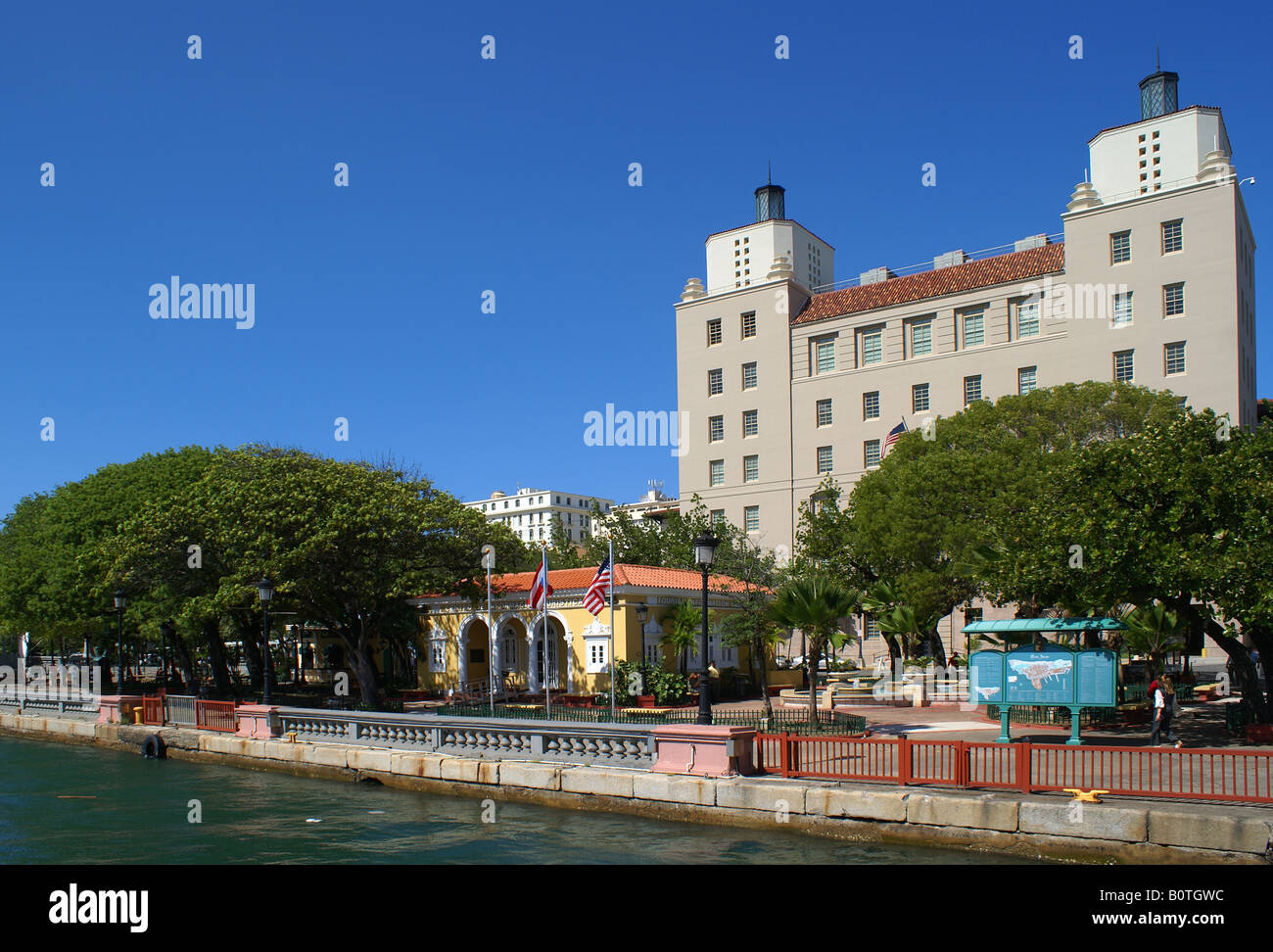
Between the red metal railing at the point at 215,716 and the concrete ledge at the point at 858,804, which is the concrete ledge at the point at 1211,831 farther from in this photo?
the red metal railing at the point at 215,716

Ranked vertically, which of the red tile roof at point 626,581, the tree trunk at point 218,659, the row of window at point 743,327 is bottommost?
the tree trunk at point 218,659

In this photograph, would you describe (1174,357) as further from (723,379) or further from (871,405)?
(723,379)

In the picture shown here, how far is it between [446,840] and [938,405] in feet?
150

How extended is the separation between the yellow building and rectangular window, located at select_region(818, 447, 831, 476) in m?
19.8

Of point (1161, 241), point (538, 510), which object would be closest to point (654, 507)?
point (538, 510)

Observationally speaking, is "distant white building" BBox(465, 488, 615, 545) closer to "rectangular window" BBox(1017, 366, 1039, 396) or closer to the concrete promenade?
"rectangular window" BBox(1017, 366, 1039, 396)

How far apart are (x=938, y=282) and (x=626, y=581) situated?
32.2m

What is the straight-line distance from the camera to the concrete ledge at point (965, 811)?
44.2 feet

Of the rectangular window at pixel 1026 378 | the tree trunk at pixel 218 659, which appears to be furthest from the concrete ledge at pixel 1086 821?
the rectangular window at pixel 1026 378

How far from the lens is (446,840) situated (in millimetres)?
15961

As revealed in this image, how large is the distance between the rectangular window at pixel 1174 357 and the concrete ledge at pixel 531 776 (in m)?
42.5

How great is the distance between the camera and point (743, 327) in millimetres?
63750
